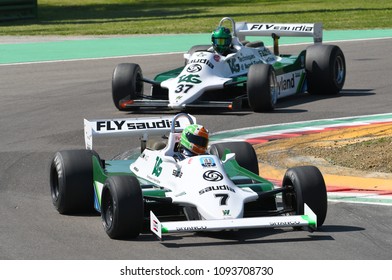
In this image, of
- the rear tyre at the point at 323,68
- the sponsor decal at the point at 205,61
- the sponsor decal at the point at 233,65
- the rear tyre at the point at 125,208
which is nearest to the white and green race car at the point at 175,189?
the rear tyre at the point at 125,208

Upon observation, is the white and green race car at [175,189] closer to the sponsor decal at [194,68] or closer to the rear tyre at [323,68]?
the sponsor decal at [194,68]

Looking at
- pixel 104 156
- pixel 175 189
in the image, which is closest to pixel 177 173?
pixel 175 189

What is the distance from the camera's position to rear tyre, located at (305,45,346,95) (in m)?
21.1

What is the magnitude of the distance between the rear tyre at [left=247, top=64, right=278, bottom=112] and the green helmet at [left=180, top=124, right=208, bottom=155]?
299 inches

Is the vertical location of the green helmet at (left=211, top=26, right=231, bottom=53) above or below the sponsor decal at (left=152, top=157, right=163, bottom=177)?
below

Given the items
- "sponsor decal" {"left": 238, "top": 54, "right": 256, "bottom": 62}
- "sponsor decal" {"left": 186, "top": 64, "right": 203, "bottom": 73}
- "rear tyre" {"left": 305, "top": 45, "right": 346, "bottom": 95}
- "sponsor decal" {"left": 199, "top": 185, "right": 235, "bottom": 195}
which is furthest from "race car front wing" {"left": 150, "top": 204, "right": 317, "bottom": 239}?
"rear tyre" {"left": 305, "top": 45, "right": 346, "bottom": 95}

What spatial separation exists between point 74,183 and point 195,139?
1.40 meters

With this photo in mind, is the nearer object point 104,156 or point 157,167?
point 157,167

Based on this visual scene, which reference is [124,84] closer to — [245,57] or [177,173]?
[245,57]

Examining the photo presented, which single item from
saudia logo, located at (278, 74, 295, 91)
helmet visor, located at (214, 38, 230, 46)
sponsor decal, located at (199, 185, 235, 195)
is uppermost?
sponsor decal, located at (199, 185, 235, 195)

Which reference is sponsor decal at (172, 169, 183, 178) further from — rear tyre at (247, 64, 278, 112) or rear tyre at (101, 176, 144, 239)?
rear tyre at (247, 64, 278, 112)

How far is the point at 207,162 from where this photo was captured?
35.6 feet

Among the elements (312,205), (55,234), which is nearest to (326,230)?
(312,205)
